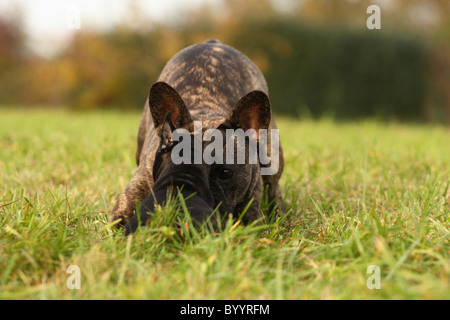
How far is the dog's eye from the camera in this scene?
288 centimetres

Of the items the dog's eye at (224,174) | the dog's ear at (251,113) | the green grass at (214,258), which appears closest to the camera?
the green grass at (214,258)

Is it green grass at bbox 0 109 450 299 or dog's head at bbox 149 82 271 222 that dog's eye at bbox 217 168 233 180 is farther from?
green grass at bbox 0 109 450 299

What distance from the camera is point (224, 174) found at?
2908 mm

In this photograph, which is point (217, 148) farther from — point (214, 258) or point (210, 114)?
point (214, 258)

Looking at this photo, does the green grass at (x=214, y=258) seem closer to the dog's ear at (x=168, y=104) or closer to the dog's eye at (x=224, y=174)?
the dog's eye at (x=224, y=174)

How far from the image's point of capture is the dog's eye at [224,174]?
9.45 ft

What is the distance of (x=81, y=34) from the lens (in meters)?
16.1

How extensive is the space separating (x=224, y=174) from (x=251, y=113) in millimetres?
540

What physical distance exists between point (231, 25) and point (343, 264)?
43.6ft

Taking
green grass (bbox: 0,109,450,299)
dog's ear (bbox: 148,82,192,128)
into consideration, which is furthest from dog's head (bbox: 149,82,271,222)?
green grass (bbox: 0,109,450,299)

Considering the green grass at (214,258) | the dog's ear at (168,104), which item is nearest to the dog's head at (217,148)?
the dog's ear at (168,104)

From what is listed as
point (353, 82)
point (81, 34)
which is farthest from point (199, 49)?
point (81, 34)

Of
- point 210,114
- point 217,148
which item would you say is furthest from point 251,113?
point 217,148

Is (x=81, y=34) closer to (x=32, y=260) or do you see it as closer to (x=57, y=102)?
(x=57, y=102)
